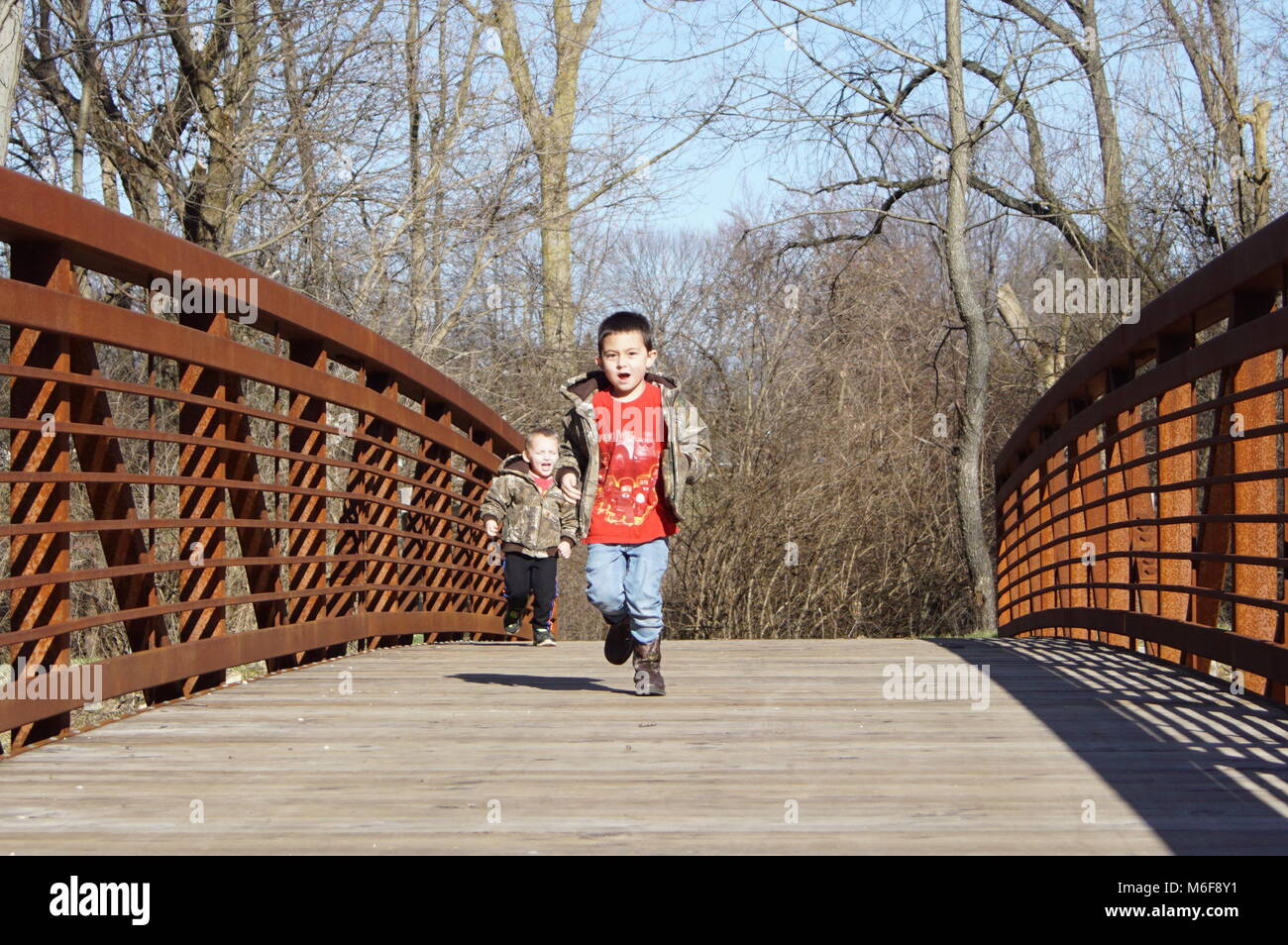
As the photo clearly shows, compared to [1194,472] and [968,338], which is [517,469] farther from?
[968,338]

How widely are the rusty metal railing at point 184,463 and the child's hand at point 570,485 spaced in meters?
1.14

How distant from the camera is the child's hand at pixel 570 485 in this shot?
5672 mm

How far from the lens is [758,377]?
18.0 meters

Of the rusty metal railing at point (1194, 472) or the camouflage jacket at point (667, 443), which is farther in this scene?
the camouflage jacket at point (667, 443)

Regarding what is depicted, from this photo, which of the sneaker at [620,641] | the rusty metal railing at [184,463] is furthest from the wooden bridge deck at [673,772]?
the rusty metal railing at [184,463]

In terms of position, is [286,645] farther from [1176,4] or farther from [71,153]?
[1176,4]

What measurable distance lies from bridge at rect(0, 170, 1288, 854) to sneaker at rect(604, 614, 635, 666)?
7.5 inches

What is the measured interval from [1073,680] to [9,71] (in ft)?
23.1

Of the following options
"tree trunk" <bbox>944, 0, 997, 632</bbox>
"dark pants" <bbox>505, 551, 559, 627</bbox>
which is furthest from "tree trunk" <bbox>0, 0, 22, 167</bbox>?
"tree trunk" <bbox>944, 0, 997, 632</bbox>

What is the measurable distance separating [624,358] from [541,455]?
4213 mm

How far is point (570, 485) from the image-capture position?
5.70m

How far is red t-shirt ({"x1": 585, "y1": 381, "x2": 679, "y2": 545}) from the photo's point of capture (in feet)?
19.3

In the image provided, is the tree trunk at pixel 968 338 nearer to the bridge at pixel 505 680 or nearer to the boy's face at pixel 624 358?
the bridge at pixel 505 680
